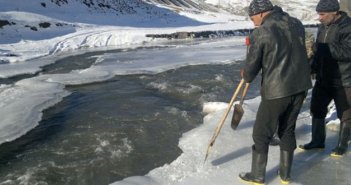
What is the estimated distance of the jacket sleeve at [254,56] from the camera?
425cm

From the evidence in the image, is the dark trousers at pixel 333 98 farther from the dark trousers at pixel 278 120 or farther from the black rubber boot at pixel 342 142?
the dark trousers at pixel 278 120

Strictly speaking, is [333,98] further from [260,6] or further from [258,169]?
[260,6]

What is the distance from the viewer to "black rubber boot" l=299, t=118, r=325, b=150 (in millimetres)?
5613

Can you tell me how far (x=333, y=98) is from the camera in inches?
214

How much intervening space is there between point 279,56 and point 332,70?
140 centimetres

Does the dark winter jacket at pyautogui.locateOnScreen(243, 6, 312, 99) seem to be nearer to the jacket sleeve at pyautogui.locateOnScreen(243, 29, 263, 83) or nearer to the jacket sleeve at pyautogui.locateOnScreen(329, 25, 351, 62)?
the jacket sleeve at pyautogui.locateOnScreen(243, 29, 263, 83)

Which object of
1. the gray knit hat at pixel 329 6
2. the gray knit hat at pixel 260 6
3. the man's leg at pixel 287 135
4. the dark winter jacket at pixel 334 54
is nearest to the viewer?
the gray knit hat at pixel 260 6

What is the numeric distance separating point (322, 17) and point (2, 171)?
448cm

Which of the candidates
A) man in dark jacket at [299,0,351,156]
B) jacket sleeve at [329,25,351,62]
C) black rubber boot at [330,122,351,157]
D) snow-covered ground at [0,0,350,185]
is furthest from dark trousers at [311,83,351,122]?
A: snow-covered ground at [0,0,350,185]

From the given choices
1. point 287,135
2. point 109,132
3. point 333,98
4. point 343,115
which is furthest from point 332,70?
point 109,132

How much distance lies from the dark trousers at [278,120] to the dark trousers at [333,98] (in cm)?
104

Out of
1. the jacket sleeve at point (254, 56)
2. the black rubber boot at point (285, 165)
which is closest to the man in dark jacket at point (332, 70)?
the black rubber boot at point (285, 165)

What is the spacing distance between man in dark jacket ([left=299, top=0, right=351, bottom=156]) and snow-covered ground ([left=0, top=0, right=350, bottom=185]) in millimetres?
453

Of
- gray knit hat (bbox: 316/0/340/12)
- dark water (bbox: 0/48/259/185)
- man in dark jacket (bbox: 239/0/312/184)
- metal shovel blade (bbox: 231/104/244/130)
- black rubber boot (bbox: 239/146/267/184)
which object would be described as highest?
gray knit hat (bbox: 316/0/340/12)
